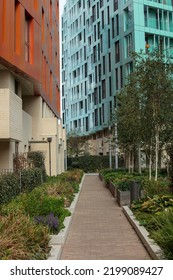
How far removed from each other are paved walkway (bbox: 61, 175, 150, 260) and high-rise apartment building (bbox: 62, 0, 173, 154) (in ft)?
46.9

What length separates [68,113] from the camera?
72375mm

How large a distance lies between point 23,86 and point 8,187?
35.7 feet

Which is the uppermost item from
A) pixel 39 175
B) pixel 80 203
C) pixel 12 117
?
pixel 12 117

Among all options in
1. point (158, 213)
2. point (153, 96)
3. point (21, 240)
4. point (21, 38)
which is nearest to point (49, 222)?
point (21, 240)

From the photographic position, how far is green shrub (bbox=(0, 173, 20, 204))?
10.1 meters

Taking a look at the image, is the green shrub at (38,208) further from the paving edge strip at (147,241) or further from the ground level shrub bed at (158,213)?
the ground level shrub bed at (158,213)

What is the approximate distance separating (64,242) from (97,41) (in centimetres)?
4975

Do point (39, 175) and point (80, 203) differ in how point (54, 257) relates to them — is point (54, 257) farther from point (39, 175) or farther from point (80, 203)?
point (39, 175)

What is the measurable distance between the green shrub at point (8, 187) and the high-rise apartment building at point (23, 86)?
304cm

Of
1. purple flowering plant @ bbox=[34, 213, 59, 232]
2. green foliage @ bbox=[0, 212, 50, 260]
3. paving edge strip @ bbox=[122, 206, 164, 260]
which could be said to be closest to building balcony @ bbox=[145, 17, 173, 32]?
paving edge strip @ bbox=[122, 206, 164, 260]

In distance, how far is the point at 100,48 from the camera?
2034 inches
